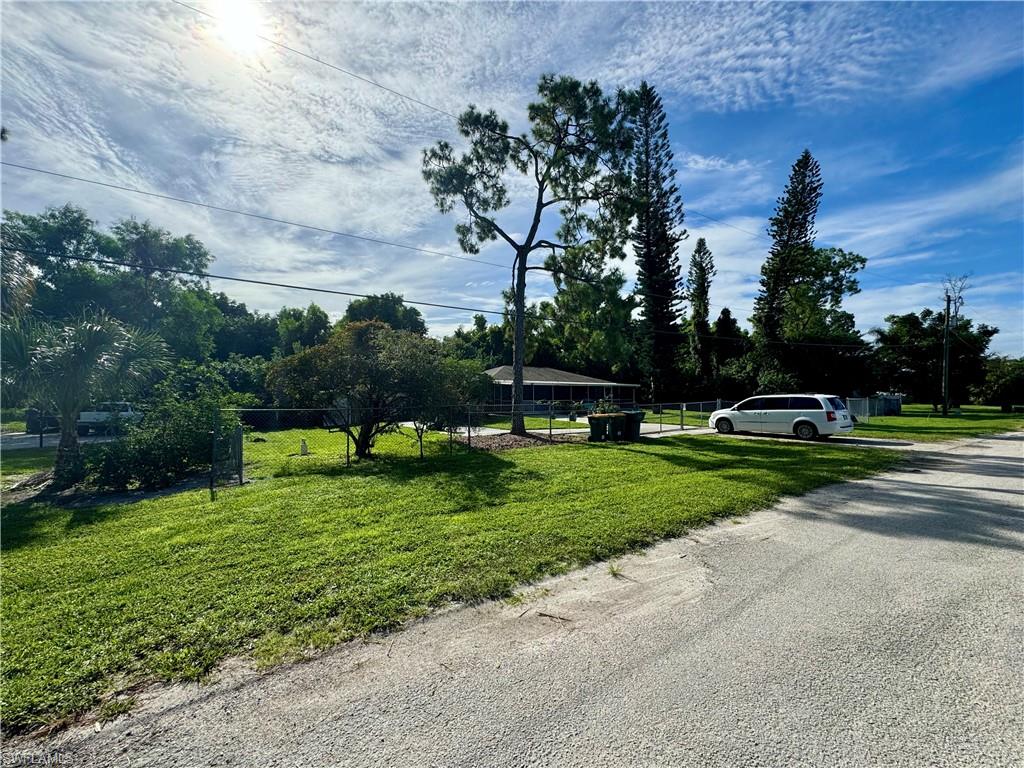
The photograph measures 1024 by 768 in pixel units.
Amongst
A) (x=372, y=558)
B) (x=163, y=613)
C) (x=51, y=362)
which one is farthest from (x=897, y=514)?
(x=51, y=362)

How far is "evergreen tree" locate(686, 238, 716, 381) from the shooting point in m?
38.8

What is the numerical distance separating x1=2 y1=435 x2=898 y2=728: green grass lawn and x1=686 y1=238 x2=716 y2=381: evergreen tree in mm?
31838

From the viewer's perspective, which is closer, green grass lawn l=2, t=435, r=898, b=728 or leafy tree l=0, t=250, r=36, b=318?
green grass lawn l=2, t=435, r=898, b=728

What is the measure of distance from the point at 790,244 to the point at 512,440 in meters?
35.6

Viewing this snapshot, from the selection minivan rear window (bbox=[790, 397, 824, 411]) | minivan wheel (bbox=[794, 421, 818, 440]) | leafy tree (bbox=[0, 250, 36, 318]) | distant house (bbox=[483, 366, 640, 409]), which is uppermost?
leafy tree (bbox=[0, 250, 36, 318])

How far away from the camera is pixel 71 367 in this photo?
359 inches

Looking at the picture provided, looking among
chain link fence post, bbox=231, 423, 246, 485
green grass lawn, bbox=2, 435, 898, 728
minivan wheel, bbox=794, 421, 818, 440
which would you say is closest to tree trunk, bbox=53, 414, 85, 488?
green grass lawn, bbox=2, 435, 898, 728

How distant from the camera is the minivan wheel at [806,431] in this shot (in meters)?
15.6

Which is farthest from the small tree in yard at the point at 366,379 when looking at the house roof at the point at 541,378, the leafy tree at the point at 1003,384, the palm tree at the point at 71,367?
the leafy tree at the point at 1003,384

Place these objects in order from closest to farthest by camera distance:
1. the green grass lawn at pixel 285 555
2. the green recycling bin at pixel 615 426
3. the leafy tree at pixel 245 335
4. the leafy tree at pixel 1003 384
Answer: the green grass lawn at pixel 285 555 → the green recycling bin at pixel 615 426 → the leafy tree at pixel 1003 384 → the leafy tree at pixel 245 335

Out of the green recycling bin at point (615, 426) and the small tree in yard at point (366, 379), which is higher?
the small tree in yard at point (366, 379)

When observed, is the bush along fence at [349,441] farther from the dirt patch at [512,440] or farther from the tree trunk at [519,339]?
the tree trunk at [519,339]

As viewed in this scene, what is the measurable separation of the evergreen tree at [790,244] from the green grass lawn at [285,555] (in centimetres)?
3150

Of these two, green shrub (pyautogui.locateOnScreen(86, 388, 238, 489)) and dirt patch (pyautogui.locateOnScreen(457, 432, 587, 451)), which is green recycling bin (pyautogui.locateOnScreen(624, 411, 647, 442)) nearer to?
dirt patch (pyautogui.locateOnScreen(457, 432, 587, 451))
